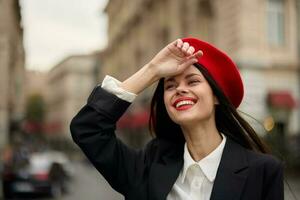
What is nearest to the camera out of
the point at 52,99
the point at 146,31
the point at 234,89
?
the point at 234,89

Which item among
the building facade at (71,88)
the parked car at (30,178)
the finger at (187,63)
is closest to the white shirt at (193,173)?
the finger at (187,63)

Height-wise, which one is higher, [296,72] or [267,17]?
[267,17]

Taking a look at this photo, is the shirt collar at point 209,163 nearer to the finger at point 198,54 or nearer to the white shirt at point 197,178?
the white shirt at point 197,178

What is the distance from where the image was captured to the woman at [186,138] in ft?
7.66

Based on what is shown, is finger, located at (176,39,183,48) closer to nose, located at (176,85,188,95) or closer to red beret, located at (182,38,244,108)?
red beret, located at (182,38,244,108)

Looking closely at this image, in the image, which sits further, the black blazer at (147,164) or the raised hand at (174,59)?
the raised hand at (174,59)

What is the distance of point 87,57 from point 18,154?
86.6 meters

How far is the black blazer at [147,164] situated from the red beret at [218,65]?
0.27 metres

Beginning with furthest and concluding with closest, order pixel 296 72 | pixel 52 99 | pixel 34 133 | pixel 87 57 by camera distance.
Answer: pixel 52 99
pixel 87 57
pixel 34 133
pixel 296 72

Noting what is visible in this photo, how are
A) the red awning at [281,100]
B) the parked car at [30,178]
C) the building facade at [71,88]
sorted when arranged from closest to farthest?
1. the parked car at [30,178]
2. the red awning at [281,100]
3. the building facade at [71,88]

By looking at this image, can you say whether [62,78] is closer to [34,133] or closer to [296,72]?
[34,133]

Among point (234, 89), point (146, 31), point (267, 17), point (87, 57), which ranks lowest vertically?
point (87, 57)

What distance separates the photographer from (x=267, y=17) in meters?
24.8

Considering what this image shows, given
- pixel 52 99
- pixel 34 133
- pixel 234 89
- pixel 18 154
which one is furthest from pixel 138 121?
pixel 52 99
